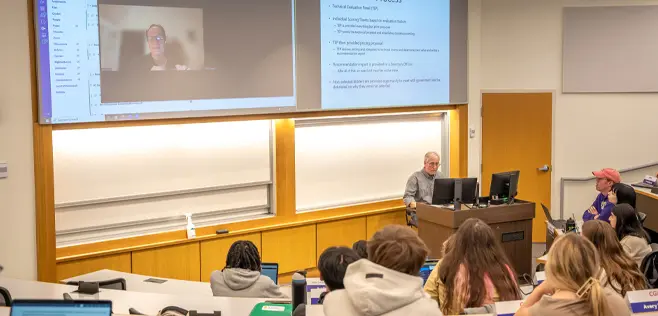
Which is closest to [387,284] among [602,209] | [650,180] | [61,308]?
[61,308]

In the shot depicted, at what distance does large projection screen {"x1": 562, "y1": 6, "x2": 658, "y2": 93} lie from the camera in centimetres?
990

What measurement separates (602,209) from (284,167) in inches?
123

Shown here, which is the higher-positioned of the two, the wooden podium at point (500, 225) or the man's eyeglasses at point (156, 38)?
the man's eyeglasses at point (156, 38)

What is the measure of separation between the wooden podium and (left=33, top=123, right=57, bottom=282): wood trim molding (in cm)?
357

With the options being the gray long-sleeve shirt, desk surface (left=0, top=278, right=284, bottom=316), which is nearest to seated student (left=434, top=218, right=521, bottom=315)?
desk surface (left=0, top=278, right=284, bottom=316)

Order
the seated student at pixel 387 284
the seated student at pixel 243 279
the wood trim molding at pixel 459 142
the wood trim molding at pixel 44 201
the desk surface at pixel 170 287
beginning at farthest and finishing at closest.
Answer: the wood trim molding at pixel 459 142 → the wood trim molding at pixel 44 201 → the desk surface at pixel 170 287 → the seated student at pixel 243 279 → the seated student at pixel 387 284

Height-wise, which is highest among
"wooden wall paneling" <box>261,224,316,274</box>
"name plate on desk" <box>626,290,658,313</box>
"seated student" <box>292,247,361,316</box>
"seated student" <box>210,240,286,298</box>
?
"seated student" <box>292,247,361,316</box>

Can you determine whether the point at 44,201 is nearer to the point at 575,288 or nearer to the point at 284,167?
the point at 284,167

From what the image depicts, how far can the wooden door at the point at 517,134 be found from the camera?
32.6ft

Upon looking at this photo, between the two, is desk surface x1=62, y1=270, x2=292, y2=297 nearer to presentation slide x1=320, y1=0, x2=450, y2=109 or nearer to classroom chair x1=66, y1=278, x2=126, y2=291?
classroom chair x1=66, y1=278, x2=126, y2=291

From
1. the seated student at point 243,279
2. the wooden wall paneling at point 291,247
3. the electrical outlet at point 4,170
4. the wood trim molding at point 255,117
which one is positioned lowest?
the wooden wall paneling at point 291,247

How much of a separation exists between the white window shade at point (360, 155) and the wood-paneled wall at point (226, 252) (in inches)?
10.8

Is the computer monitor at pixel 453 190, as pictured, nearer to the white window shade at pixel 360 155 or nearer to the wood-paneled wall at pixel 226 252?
the wood-paneled wall at pixel 226 252

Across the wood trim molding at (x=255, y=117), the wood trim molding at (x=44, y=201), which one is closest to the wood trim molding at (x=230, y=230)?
the wood trim molding at (x=44, y=201)
